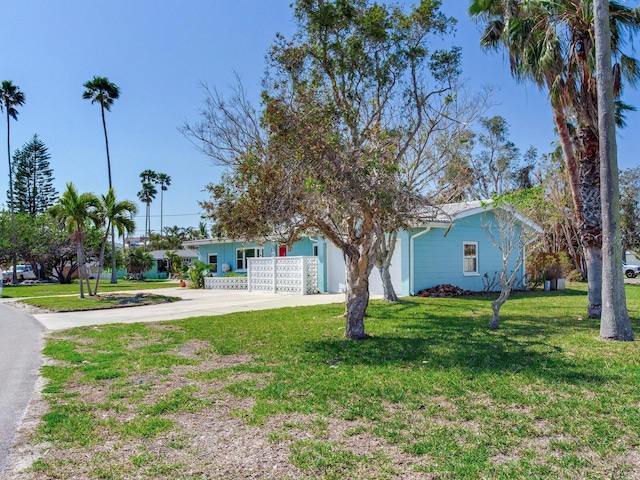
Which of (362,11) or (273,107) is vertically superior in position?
(362,11)

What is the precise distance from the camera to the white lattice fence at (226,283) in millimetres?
25531

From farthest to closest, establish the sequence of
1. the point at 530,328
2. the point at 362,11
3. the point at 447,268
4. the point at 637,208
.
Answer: the point at 637,208 → the point at 447,268 → the point at 530,328 → the point at 362,11

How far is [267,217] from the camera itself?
25.8ft

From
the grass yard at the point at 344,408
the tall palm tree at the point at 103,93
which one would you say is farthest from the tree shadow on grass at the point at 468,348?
the tall palm tree at the point at 103,93

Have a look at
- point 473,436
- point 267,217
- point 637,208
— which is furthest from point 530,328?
point 637,208

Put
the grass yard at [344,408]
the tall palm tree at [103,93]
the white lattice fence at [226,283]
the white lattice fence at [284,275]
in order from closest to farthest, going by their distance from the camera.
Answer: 1. the grass yard at [344,408]
2. the white lattice fence at [284,275]
3. the white lattice fence at [226,283]
4. the tall palm tree at [103,93]

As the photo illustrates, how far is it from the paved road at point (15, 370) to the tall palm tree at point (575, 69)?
1087cm

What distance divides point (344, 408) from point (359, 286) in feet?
13.5

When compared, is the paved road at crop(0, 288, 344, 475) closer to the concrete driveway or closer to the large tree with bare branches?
the concrete driveway

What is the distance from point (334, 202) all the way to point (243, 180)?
149cm

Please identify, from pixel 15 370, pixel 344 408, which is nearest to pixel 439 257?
pixel 344 408

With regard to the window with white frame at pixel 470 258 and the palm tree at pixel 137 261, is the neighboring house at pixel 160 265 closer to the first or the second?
the palm tree at pixel 137 261

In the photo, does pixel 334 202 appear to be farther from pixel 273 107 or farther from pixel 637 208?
pixel 637 208

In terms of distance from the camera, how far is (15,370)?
7.40m
